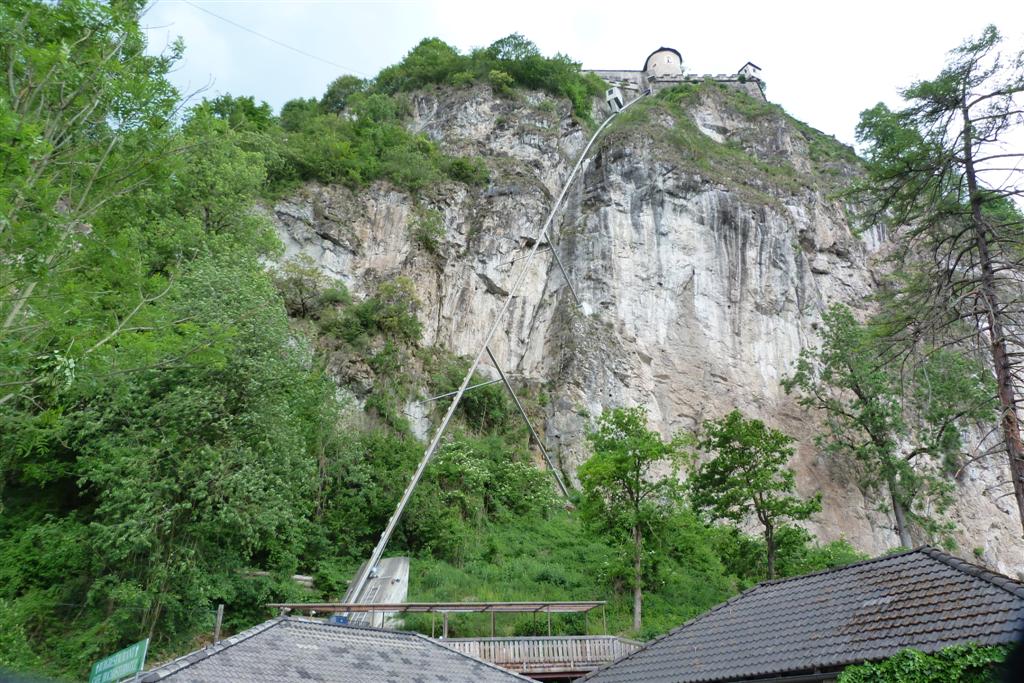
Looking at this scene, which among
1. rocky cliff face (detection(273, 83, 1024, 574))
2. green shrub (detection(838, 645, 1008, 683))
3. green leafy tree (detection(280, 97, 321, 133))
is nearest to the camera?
green shrub (detection(838, 645, 1008, 683))

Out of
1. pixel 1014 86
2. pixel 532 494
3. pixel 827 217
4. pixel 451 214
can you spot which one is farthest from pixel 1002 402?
pixel 827 217

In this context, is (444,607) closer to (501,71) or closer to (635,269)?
(635,269)

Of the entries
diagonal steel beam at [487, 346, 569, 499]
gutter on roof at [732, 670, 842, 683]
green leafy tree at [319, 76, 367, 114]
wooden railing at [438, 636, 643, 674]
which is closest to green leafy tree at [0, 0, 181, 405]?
gutter on roof at [732, 670, 842, 683]

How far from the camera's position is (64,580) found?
1480cm

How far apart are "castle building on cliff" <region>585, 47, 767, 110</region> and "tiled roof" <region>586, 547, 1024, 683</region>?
3916 cm

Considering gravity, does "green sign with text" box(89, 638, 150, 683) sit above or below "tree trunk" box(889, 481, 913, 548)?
below

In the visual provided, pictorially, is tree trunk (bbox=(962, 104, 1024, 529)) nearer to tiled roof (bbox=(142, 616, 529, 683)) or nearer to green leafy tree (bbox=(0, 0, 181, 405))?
tiled roof (bbox=(142, 616, 529, 683))

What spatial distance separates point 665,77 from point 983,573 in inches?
1889

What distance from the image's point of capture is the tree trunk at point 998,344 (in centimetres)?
1078

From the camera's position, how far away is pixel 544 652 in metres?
15.2

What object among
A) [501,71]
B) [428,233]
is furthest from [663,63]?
[428,233]

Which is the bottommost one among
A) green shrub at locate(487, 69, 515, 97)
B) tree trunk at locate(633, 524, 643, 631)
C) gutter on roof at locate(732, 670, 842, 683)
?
gutter on roof at locate(732, 670, 842, 683)

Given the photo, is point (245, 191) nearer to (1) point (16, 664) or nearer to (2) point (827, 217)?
(1) point (16, 664)

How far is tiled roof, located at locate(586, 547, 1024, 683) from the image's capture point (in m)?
9.28
